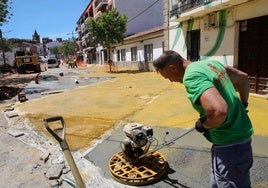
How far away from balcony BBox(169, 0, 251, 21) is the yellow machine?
726 inches

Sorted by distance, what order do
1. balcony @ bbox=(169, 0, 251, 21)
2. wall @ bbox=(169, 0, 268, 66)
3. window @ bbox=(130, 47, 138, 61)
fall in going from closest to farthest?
1. wall @ bbox=(169, 0, 268, 66)
2. balcony @ bbox=(169, 0, 251, 21)
3. window @ bbox=(130, 47, 138, 61)

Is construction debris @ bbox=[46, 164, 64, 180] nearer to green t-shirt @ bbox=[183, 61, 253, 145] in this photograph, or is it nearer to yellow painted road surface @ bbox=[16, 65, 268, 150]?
yellow painted road surface @ bbox=[16, 65, 268, 150]

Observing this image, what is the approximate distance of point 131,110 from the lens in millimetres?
7660

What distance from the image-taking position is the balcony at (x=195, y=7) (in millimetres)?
9635

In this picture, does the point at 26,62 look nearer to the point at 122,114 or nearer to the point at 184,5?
the point at 184,5

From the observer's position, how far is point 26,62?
27.5m

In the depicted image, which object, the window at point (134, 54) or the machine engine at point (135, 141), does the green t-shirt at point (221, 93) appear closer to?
the machine engine at point (135, 141)

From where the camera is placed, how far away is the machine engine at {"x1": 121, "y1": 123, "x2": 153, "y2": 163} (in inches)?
143

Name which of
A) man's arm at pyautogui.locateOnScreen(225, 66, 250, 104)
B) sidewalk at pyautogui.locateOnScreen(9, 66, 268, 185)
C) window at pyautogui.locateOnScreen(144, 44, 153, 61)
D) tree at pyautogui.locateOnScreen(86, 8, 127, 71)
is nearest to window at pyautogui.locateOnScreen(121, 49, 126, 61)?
tree at pyautogui.locateOnScreen(86, 8, 127, 71)

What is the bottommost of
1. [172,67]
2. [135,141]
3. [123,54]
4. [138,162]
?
[138,162]

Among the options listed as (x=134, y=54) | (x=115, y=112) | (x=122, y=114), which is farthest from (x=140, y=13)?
(x=122, y=114)

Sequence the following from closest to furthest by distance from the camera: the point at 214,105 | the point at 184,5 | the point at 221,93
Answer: the point at 214,105
the point at 221,93
the point at 184,5

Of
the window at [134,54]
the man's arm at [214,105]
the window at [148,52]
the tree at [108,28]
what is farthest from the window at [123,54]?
the man's arm at [214,105]

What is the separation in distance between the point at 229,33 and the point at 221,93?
919cm
